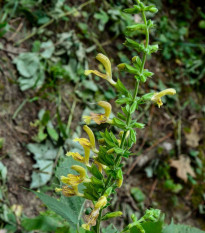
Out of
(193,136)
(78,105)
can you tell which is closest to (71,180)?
(78,105)

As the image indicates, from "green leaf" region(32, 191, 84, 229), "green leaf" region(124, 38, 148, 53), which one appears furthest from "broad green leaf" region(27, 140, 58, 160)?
"green leaf" region(124, 38, 148, 53)

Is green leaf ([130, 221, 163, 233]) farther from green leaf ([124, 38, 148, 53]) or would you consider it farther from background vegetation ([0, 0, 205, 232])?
background vegetation ([0, 0, 205, 232])

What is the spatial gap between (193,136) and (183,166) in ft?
0.93

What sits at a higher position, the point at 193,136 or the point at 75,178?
the point at 75,178

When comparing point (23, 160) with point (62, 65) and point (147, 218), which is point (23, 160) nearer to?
point (62, 65)

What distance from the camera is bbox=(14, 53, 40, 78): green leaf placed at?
1.98 m

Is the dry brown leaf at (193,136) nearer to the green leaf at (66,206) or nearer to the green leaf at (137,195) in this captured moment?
the green leaf at (137,195)

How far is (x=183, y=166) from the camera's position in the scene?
2.33 m

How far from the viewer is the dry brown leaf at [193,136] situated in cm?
246

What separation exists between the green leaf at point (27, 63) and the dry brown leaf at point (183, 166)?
1112 mm

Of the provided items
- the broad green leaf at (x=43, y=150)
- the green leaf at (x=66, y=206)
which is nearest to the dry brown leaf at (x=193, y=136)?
the broad green leaf at (x=43, y=150)

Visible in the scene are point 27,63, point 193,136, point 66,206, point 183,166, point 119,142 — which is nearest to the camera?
point 66,206

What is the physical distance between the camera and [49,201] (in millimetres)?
701

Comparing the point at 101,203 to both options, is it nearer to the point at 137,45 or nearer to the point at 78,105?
the point at 137,45
